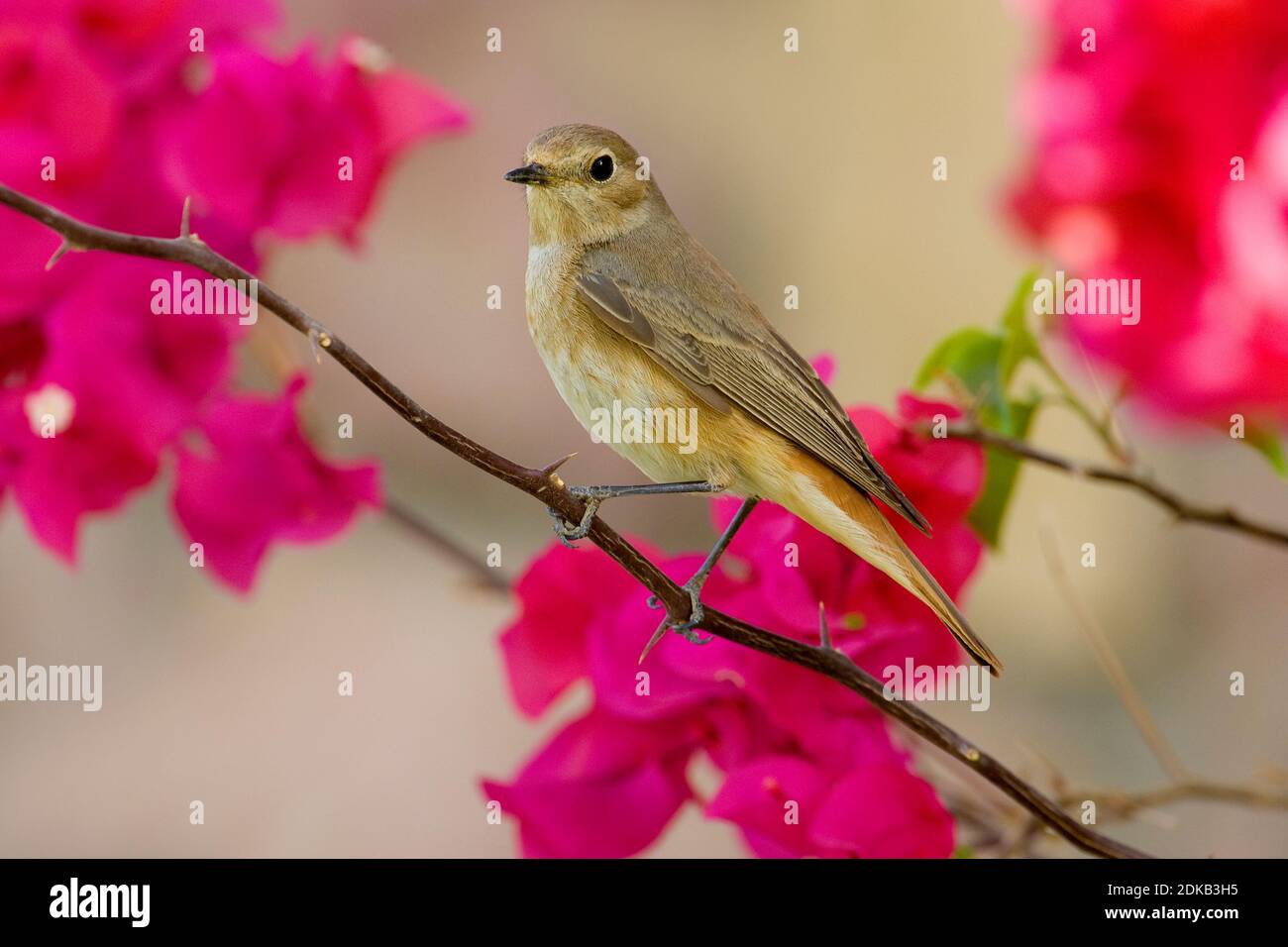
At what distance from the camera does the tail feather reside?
1178mm

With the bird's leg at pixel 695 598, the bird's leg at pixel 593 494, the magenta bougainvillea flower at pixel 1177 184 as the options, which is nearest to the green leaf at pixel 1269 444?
the magenta bougainvillea flower at pixel 1177 184

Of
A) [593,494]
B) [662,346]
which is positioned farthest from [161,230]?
[662,346]

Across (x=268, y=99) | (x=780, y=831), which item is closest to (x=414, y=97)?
(x=268, y=99)

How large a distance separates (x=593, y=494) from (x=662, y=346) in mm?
414

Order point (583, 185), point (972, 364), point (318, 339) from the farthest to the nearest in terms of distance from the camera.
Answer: point (583, 185) < point (972, 364) < point (318, 339)

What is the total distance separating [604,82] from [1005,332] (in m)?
2.37

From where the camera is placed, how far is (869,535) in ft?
4.12

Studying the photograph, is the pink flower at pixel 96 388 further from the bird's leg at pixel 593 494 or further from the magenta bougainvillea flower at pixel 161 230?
the bird's leg at pixel 593 494

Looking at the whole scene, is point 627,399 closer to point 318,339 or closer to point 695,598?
point 695,598

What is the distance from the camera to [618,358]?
1587 millimetres

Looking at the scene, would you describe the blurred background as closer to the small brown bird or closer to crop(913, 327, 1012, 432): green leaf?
the small brown bird

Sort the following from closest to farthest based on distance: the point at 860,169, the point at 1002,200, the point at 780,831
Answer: the point at 780,831 < the point at 1002,200 < the point at 860,169

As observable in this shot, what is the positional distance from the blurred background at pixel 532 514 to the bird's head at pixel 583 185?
3.65 ft
